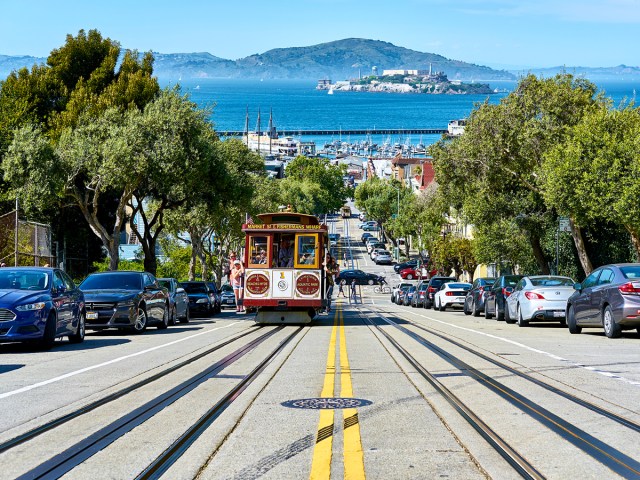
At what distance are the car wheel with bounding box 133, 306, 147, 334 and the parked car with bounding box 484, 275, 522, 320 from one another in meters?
11.5

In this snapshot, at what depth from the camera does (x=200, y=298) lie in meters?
40.2

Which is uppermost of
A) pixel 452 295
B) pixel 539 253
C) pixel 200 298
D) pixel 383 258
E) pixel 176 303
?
pixel 383 258

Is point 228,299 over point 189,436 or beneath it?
beneath

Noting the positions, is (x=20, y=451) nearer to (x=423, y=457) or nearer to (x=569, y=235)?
(x=423, y=457)

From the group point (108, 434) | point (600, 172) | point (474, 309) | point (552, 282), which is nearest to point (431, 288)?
point (474, 309)

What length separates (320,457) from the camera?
7.86 m

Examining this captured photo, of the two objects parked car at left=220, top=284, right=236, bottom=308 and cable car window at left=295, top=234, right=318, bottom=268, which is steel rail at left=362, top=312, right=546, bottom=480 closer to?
cable car window at left=295, top=234, right=318, bottom=268

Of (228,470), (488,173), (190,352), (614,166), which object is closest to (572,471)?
(228,470)

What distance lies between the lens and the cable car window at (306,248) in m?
28.8

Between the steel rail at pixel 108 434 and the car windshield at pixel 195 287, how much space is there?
1083 inches

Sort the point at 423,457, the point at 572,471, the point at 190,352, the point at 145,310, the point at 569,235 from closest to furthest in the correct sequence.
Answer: the point at 572,471, the point at 423,457, the point at 190,352, the point at 145,310, the point at 569,235

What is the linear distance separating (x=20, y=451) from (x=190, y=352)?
964 cm

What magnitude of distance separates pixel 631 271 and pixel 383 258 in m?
94.4

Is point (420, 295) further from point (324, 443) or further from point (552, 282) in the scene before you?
point (324, 443)
